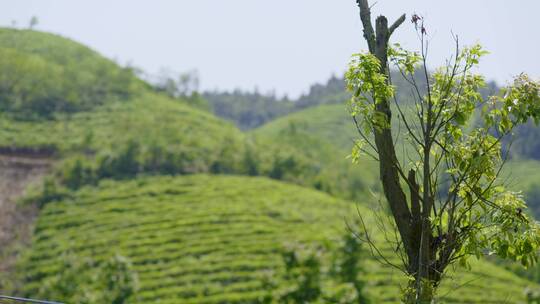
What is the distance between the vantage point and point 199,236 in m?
50.2

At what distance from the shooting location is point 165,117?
75562mm

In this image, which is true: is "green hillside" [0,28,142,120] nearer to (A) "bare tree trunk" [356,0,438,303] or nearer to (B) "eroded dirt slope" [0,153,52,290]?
(B) "eroded dirt slope" [0,153,52,290]

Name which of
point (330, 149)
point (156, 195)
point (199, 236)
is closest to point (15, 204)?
point (156, 195)

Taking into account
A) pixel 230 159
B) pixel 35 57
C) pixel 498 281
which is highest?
Answer: pixel 35 57

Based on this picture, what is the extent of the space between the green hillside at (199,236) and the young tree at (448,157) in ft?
112

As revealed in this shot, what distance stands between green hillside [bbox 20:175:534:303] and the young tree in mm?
34191

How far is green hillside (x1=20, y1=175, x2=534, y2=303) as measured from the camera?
43.4m

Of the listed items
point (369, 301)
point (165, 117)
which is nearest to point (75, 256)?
point (369, 301)

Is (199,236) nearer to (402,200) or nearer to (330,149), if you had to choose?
(402,200)

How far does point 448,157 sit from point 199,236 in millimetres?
45940

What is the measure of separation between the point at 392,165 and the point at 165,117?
71518mm

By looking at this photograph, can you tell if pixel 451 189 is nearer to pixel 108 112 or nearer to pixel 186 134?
pixel 186 134

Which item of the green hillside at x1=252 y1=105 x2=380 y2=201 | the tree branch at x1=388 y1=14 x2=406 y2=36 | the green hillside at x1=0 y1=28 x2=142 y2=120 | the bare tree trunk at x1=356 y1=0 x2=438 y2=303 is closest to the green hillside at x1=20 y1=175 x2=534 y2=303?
the green hillside at x1=252 y1=105 x2=380 y2=201

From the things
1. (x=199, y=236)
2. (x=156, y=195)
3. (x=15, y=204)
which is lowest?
(x=199, y=236)
